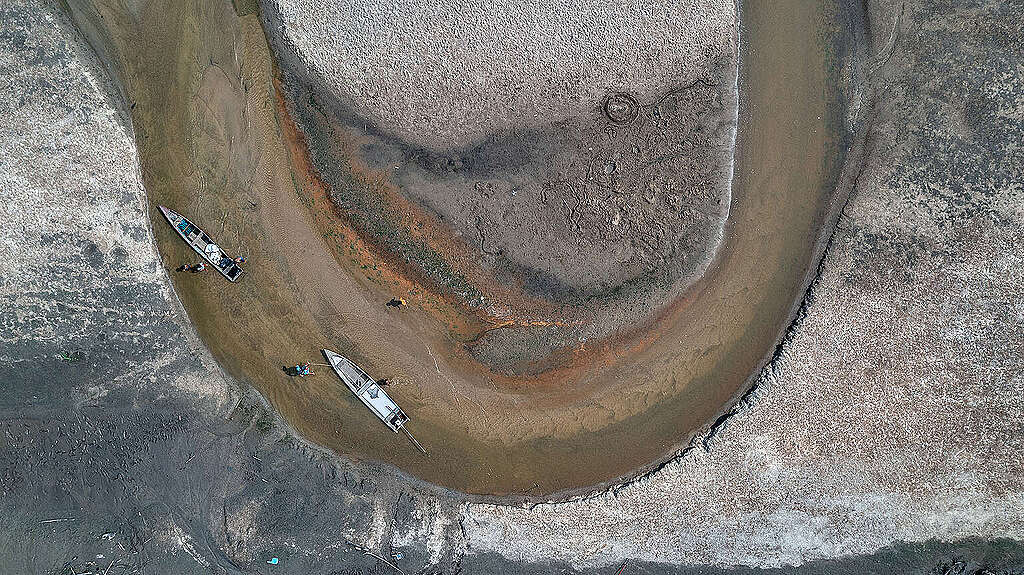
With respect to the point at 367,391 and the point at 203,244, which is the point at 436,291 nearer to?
the point at 367,391

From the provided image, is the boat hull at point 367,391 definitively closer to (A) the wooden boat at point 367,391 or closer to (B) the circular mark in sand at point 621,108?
(A) the wooden boat at point 367,391

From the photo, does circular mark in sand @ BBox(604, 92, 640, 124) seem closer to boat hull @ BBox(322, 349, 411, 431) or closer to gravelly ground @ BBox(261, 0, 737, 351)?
gravelly ground @ BBox(261, 0, 737, 351)

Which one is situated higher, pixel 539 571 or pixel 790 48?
pixel 790 48

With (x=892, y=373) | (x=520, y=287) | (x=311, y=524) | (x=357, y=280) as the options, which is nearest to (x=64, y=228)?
(x=357, y=280)

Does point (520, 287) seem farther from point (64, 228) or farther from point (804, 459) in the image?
point (64, 228)

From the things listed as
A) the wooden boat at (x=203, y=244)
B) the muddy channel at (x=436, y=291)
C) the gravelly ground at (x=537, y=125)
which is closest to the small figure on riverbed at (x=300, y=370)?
the muddy channel at (x=436, y=291)

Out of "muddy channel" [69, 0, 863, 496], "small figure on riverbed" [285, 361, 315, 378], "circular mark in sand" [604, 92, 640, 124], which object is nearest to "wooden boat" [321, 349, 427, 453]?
"muddy channel" [69, 0, 863, 496]

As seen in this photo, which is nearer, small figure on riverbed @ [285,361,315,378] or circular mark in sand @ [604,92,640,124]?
circular mark in sand @ [604,92,640,124]
